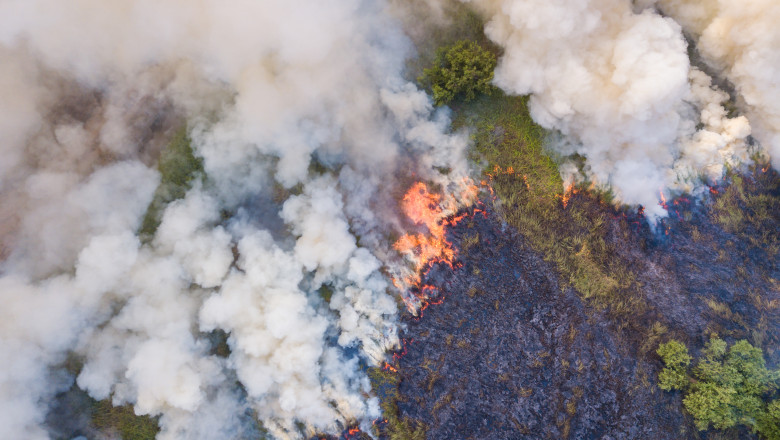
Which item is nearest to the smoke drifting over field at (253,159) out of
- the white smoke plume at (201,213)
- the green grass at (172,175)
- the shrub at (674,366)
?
the white smoke plume at (201,213)

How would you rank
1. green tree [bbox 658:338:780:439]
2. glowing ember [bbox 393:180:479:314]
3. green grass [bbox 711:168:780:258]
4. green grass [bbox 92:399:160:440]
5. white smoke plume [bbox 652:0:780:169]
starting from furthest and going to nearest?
green grass [bbox 711:168:780:258]
glowing ember [bbox 393:180:479:314]
green grass [bbox 92:399:160:440]
green tree [bbox 658:338:780:439]
white smoke plume [bbox 652:0:780:169]

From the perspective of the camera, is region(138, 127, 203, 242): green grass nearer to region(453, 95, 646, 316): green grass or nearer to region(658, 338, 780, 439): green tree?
region(453, 95, 646, 316): green grass

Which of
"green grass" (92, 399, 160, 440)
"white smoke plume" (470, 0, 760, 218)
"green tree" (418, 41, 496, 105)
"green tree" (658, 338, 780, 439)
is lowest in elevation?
"green tree" (658, 338, 780, 439)

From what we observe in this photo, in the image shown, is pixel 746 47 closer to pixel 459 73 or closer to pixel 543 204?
pixel 543 204

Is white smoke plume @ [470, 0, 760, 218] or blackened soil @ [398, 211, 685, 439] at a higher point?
white smoke plume @ [470, 0, 760, 218]

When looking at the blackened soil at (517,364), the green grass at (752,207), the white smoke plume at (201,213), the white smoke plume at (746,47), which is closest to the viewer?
the white smoke plume at (201,213)

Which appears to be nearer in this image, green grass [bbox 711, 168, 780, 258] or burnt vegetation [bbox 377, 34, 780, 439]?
burnt vegetation [bbox 377, 34, 780, 439]

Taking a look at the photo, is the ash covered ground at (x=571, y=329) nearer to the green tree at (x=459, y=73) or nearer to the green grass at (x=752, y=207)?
the green grass at (x=752, y=207)

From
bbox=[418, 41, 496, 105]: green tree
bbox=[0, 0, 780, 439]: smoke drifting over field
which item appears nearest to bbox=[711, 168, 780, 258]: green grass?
bbox=[0, 0, 780, 439]: smoke drifting over field
